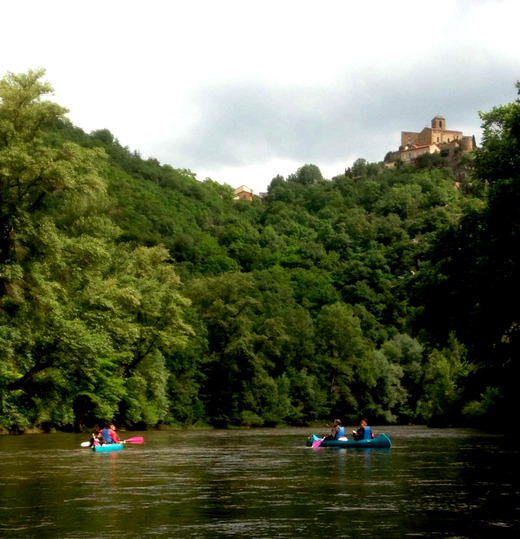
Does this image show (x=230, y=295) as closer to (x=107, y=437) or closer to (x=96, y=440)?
(x=107, y=437)

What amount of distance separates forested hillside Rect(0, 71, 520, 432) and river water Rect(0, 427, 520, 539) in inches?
271

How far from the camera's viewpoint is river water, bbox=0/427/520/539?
15211 mm

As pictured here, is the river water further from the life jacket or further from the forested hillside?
the forested hillside

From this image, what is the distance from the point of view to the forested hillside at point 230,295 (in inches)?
1487

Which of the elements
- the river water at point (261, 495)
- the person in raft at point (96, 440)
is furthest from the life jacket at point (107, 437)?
the river water at point (261, 495)

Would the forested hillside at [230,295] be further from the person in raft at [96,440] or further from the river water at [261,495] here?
the river water at [261,495]

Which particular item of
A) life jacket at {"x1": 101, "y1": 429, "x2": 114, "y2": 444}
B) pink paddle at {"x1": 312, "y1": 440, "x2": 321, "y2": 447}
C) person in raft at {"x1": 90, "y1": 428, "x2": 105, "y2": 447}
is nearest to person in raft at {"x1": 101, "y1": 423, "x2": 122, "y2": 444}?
life jacket at {"x1": 101, "y1": 429, "x2": 114, "y2": 444}

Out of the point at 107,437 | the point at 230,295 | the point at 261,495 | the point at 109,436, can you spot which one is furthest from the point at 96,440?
the point at 230,295

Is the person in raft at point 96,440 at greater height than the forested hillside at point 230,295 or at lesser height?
Answer: lesser

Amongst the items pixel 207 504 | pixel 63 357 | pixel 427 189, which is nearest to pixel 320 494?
pixel 207 504

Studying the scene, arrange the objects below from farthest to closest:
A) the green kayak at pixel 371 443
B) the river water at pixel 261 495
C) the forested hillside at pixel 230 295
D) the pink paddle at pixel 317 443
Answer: the pink paddle at pixel 317 443
the green kayak at pixel 371 443
the forested hillside at pixel 230 295
the river water at pixel 261 495

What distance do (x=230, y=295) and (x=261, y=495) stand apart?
6201cm

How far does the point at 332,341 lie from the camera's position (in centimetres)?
9600

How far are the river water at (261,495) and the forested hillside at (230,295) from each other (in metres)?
6.88
